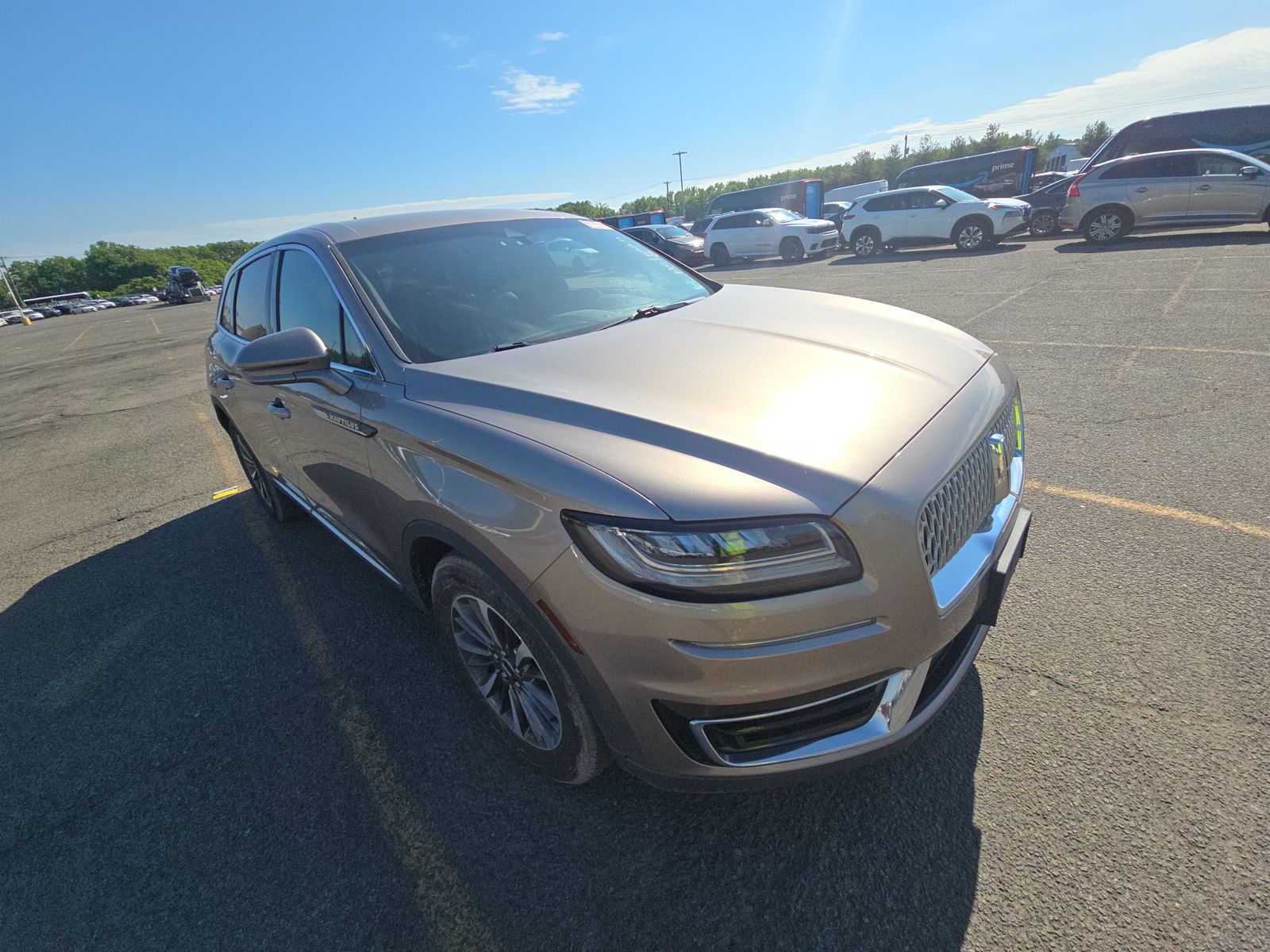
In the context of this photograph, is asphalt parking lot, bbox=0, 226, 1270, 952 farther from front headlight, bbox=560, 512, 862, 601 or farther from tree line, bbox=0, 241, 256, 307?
tree line, bbox=0, 241, 256, 307

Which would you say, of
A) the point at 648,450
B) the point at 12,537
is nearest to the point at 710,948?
the point at 648,450

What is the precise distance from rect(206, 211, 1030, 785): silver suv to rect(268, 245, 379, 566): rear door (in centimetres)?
2

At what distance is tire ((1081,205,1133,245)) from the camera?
1345cm

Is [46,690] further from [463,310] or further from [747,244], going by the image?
[747,244]

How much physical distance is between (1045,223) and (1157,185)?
14.1 feet

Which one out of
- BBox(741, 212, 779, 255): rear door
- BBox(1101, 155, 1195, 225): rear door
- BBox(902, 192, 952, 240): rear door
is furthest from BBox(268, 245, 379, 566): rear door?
BBox(741, 212, 779, 255): rear door

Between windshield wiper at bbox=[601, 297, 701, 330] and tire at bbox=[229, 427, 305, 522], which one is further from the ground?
windshield wiper at bbox=[601, 297, 701, 330]

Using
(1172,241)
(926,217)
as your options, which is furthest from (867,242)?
(1172,241)

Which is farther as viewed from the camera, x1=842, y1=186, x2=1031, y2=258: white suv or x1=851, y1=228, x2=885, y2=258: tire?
x1=851, y1=228, x2=885, y2=258: tire

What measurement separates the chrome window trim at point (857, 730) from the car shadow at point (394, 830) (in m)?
0.21

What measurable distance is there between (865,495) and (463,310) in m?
1.76

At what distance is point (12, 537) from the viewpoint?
4.83m

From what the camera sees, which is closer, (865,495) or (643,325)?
(865,495)

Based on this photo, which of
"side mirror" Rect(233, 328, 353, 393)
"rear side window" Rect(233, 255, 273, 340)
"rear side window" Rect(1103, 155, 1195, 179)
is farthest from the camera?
"rear side window" Rect(1103, 155, 1195, 179)
